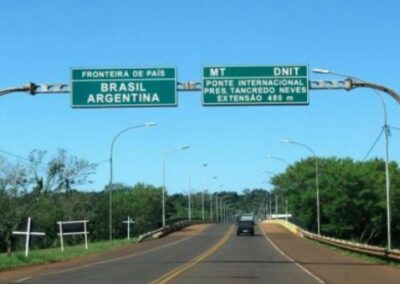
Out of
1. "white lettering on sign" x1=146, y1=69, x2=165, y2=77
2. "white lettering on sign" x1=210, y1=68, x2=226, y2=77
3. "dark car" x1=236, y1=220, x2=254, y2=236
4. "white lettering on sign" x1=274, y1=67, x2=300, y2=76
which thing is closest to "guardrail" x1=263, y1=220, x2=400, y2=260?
Result: "dark car" x1=236, y1=220, x2=254, y2=236

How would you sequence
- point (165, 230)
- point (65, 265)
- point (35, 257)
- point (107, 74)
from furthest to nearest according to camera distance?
point (165, 230) < point (35, 257) < point (65, 265) < point (107, 74)

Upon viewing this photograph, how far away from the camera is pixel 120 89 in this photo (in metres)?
31.0

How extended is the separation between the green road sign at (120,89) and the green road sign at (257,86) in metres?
1.66

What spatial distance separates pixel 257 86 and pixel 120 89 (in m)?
5.34

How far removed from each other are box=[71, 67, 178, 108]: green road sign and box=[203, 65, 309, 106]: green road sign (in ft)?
5.44

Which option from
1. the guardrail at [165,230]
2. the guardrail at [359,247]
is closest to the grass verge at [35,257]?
the guardrail at [359,247]

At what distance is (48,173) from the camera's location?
288 feet

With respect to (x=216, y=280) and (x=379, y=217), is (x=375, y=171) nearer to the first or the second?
(x=379, y=217)

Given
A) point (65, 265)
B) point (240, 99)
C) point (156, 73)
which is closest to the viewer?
point (240, 99)

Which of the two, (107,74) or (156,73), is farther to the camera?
(156,73)

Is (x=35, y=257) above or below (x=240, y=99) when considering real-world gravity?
below

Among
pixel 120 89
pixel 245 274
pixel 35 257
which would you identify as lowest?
pixel 35 257

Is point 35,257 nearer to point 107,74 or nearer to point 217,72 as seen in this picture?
point 107,74

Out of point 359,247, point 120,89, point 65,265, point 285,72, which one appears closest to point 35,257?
point 65,265
